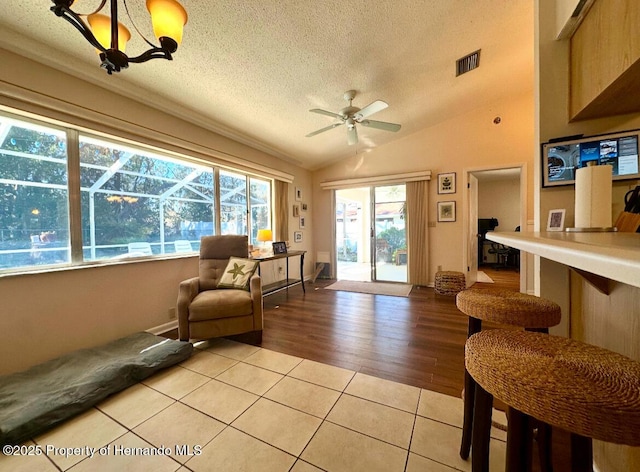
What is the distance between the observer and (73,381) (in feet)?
5.42

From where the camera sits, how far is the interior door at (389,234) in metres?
4.83

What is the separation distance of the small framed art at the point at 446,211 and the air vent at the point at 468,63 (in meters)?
2.10

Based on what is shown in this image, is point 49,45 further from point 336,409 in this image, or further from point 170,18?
point 336,409

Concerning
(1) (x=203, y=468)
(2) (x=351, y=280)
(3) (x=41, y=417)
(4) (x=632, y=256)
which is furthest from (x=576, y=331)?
(2) (x=351, y=280)

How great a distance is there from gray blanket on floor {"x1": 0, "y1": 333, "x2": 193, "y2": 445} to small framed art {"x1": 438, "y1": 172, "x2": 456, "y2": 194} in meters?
4.45

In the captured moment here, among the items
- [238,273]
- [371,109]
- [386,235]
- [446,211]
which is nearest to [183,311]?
[238,273]

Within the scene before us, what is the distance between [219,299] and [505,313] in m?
2.15

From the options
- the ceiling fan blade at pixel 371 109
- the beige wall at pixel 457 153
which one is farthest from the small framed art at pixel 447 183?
the ceiling fan blade at pixel 371 109

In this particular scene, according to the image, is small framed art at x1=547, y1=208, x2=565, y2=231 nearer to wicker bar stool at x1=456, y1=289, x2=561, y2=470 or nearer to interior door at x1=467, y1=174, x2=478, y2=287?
wicker bar stool at x1=456, y1=289, x2=561, y2=470

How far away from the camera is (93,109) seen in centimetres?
218

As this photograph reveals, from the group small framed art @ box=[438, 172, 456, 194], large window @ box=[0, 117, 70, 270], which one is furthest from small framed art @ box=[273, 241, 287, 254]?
small framed art @ box=[438, 172, 456, 194]

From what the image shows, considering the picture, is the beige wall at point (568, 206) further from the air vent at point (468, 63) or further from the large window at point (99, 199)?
the large window at point (99, 199)

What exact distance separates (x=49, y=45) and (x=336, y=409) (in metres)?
3.29

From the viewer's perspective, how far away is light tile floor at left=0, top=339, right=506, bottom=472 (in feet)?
3.84
